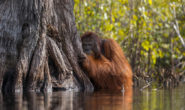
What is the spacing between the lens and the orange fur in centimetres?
755

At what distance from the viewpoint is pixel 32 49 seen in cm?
645

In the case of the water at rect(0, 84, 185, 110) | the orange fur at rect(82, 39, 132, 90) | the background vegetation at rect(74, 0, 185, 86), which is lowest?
the water at rect(0, 84, 185, 110)

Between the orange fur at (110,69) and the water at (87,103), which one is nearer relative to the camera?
the water at (87,103)

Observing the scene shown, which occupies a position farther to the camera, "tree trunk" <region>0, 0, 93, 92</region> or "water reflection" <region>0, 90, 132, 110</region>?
"tree trunk" <region>0, 0, 93, 92</region>

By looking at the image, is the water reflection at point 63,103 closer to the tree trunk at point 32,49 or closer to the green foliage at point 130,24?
the tree trunk at point 32,49

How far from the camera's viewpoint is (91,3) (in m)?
12.1

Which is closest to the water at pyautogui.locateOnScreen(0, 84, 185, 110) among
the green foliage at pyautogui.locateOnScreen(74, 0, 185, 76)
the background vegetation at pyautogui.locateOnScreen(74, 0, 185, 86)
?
the background vegetation at pyautogui.locateOnScreen(74, 0, 185, 86)

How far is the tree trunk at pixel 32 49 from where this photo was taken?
6379 millimetres

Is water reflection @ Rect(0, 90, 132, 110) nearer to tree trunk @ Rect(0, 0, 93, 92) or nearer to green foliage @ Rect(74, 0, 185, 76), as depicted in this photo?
tree trunk @ Rect(0, 0, 93, 92)

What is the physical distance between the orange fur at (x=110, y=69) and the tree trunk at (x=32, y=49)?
67cm

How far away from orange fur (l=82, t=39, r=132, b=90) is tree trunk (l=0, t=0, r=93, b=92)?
67 cm

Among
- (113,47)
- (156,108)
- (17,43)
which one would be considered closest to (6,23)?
(17,43)

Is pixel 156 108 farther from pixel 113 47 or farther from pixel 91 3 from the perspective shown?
pixel 91 3

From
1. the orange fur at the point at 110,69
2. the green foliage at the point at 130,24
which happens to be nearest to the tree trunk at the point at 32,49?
the orange fur at the point at 110,69
